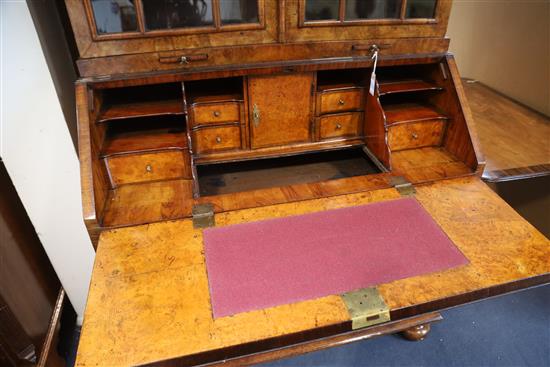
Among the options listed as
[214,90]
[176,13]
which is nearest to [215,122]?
[214,90]

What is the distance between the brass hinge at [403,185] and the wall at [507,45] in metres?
1.15

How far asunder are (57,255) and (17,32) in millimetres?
944

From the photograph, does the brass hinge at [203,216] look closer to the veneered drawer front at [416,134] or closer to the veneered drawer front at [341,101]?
the veneered drawer front at [341,101]

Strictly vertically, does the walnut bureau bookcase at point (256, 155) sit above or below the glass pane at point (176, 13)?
below

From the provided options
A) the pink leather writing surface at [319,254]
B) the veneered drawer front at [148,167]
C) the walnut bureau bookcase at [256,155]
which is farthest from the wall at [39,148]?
the pink leather writing surface at [319,254]

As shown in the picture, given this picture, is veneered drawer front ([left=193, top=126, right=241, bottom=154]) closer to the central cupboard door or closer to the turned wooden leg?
the central cupboard door

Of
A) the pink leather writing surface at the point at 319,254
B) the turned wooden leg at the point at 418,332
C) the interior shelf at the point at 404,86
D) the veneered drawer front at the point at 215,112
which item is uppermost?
the interior shelf at the point at 404,86

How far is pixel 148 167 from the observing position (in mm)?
1280

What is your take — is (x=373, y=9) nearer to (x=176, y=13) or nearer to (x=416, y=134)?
(x=416, y=134)

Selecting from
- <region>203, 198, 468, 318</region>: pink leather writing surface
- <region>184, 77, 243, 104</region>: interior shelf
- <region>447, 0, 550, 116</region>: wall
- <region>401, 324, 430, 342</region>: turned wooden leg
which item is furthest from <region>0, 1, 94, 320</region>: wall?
<region>447, 0, 550, 116</region>: wall

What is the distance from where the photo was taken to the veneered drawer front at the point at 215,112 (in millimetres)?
1311

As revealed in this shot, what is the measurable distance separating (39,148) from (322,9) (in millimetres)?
1130

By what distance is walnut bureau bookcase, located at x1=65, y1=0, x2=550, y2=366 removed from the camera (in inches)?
33.6

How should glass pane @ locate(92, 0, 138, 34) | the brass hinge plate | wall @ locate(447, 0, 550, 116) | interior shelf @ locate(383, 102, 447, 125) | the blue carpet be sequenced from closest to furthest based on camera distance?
the brass hinge plate, glass pane @ locate(92, 0, 138, 34), interior shelf @ locate(383, 102, 447, 125), the blue carpet, wall @ locate(447, 0, 550, 116)
